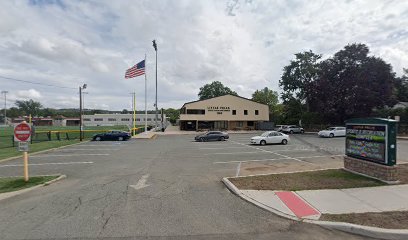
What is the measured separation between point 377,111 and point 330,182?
44461 mm

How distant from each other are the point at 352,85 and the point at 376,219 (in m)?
47.1

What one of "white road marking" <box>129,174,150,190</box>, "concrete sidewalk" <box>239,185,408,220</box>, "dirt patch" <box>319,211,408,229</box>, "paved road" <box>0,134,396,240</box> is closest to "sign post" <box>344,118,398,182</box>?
"concrete sidewalk" <box>239,185,408,220</box>

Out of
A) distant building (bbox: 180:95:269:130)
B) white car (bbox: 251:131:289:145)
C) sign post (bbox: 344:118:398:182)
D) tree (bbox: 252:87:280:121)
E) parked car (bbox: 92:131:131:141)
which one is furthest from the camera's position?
tree (bbox: 252:87:280:121)

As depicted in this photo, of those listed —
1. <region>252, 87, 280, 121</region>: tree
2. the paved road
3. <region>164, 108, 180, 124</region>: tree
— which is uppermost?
<region>252, 87, 280, 121</region>: tree

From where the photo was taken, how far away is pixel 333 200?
7.82 metres

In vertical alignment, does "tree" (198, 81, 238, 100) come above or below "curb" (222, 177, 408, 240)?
above

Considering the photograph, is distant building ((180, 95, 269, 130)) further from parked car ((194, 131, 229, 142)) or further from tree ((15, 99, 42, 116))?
tree ((15, 99, 42, 116))

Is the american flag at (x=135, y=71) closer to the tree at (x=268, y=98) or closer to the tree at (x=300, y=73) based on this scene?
the tree at (x=300, y=73)

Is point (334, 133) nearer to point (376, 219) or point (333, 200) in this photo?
point (333, 200)

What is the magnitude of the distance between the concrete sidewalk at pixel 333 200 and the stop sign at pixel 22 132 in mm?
8331

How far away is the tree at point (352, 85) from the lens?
1785 inches

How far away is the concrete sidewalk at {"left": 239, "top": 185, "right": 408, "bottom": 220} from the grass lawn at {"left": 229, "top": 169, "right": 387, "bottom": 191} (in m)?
0.48

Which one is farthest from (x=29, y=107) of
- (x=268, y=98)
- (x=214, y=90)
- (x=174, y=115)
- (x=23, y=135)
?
(x=23, y=135)

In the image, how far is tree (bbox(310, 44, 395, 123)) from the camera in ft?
149
